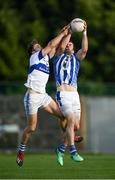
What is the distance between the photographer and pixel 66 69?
17.2m

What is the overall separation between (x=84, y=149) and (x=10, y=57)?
12383 mm

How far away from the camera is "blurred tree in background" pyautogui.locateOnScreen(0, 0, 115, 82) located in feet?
148

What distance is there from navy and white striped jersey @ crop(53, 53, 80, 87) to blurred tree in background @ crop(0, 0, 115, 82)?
27262mm

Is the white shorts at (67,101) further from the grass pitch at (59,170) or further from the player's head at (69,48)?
the grass pitch at (59,170)

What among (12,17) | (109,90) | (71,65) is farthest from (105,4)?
(71,65)

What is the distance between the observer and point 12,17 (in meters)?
45.8

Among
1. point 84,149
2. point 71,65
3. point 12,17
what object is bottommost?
point 84,149

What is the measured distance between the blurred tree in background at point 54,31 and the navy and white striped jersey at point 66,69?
1073 inches

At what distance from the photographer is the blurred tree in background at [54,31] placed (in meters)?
45.2

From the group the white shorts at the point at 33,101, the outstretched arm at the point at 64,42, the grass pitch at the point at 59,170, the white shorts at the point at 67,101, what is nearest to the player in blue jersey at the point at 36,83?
the white shorts at the point at 33,101

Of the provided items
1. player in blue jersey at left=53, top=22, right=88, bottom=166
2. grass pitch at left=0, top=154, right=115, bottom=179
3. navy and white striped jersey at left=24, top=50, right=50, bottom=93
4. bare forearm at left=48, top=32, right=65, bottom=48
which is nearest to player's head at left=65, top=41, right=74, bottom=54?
player in blue jersey at left=53, top=22, right=88, bottom=166

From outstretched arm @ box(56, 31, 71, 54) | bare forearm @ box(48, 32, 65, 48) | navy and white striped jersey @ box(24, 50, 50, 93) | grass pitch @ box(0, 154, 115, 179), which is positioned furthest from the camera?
outstretched arm @ box(56, 31, 71, 54)

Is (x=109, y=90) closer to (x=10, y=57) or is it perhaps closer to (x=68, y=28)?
(x=10, y=57)

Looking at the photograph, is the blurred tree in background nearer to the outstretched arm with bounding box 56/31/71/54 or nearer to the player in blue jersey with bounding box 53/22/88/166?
the player in blue jersey with bounding box 53/22/88/166
